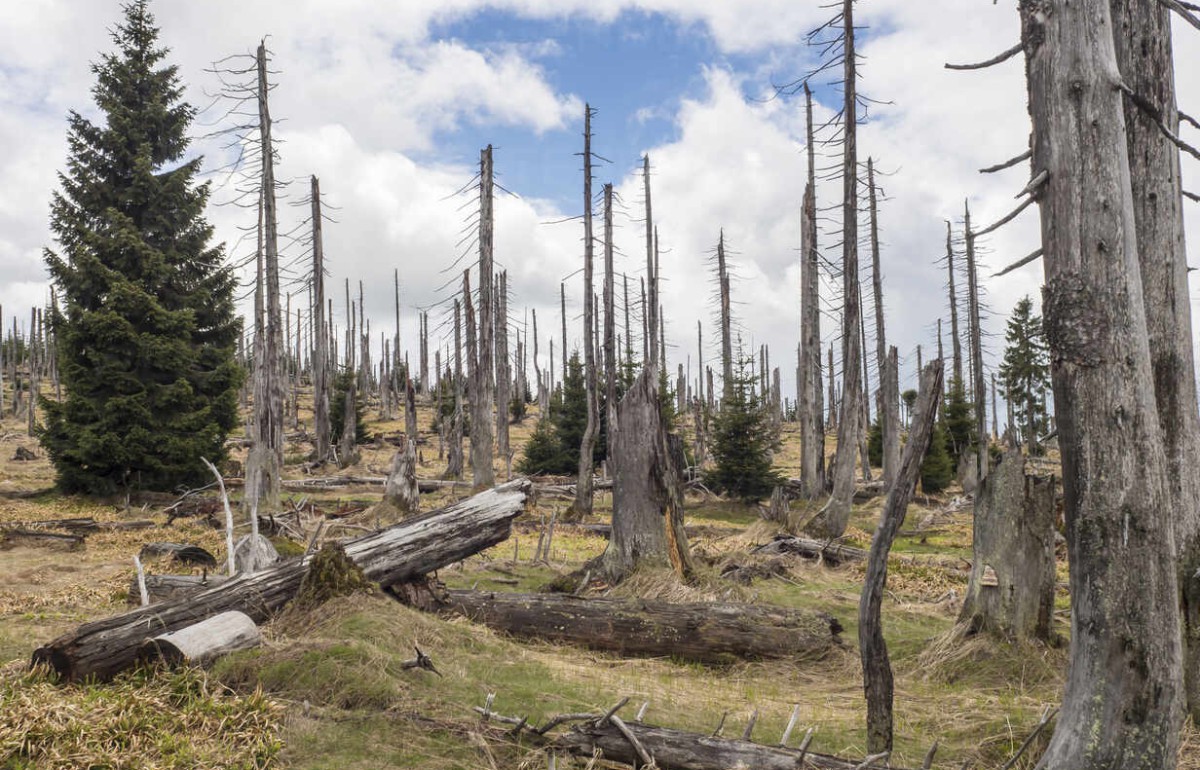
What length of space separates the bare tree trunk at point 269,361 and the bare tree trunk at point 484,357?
5459mm

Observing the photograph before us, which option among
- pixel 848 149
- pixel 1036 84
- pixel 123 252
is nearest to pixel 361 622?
pixel 1036 84

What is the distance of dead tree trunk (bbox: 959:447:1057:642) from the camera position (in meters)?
7.06

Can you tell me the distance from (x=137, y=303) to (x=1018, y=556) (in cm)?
2154

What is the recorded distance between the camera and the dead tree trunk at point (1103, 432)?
3.80m

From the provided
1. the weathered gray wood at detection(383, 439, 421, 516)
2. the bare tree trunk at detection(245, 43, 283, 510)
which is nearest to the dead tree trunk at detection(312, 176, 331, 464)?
the bare tree trunk at detection(245, 43, 283, 510)

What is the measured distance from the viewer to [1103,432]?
3898mm

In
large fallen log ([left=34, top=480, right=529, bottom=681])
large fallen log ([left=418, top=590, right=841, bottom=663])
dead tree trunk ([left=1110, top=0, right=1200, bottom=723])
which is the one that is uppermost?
dead tree trunk ([left=1110, top=0, right=1200, bottom=723])

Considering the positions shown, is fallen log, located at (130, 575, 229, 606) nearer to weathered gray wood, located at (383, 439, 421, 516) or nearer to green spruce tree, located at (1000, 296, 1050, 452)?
weathered gray wood, located at (383, 439, 421, 516)

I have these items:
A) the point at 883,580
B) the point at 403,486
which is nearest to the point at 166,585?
the point at 403,486

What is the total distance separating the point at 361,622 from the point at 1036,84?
660 centimetres

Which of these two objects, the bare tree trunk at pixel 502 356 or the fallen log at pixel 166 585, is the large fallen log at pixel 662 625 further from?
the bare tree trunk at pixel 502 356

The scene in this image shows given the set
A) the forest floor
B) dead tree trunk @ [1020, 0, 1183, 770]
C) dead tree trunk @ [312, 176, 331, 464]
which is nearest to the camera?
dead tree trunk @ [1020, 0, 1183, 770]

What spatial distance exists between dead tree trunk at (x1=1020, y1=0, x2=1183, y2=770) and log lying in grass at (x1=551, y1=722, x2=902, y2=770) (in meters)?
1.24

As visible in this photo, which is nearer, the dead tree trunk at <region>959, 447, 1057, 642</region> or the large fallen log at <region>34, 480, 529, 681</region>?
the large fallen log at <region>34, 480, 529, 681</region>
